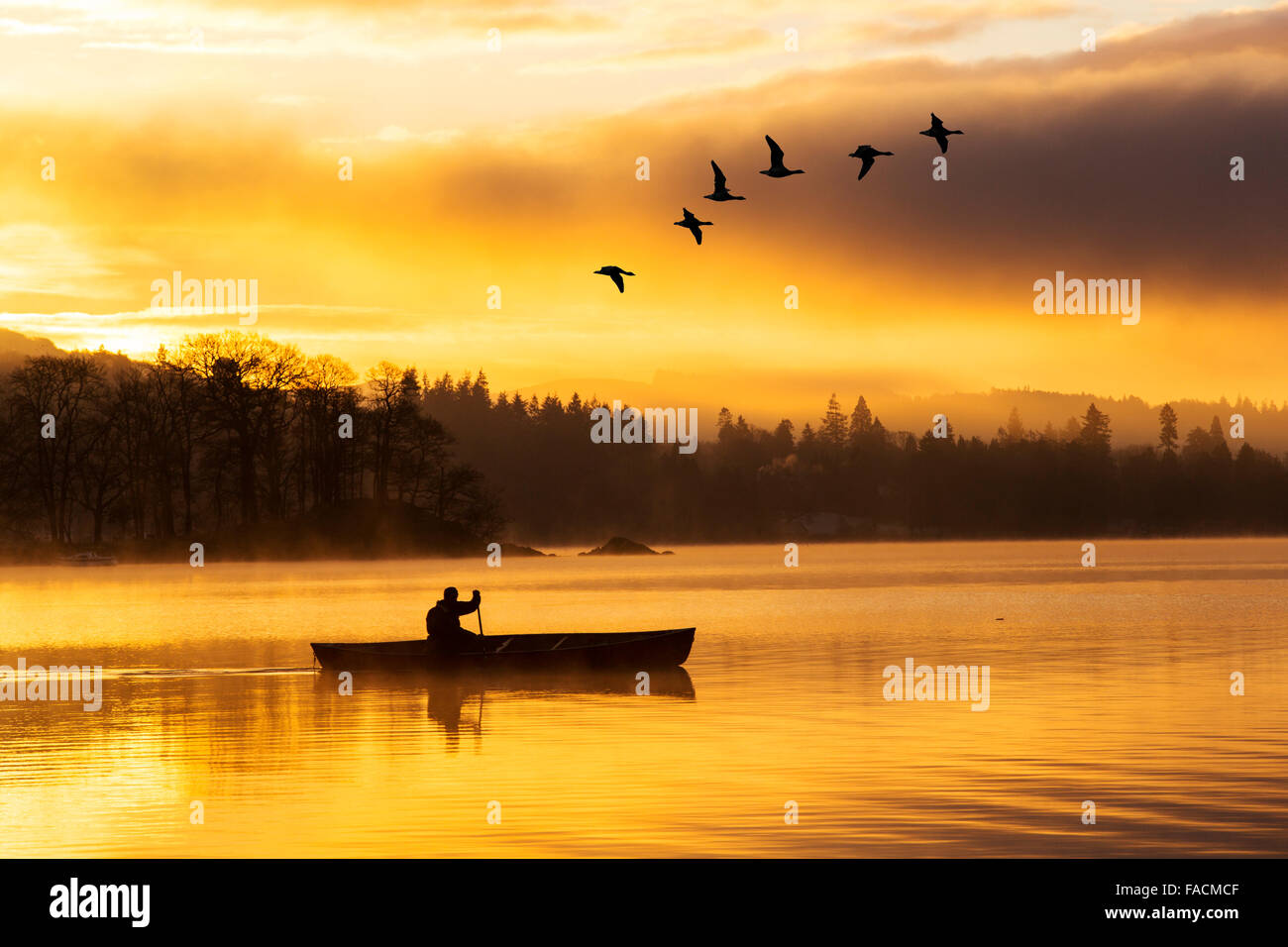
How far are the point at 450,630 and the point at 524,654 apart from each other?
2425mm

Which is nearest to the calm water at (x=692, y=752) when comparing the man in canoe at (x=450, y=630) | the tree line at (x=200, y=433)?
the man in canoe at (x=450, y=630)

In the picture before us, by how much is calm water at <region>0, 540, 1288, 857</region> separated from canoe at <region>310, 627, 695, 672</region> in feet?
2.49

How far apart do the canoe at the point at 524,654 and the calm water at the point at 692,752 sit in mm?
758

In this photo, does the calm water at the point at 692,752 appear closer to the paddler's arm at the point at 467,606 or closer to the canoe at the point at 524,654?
the canoe at the point at 524,654

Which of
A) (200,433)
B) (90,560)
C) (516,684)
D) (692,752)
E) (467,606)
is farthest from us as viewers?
(200,433)

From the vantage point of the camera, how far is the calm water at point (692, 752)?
69.1ft

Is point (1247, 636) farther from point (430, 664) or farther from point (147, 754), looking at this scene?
point (147, 754)

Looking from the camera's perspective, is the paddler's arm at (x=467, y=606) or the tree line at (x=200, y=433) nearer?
the paddler's arm at (x=467, y=606)

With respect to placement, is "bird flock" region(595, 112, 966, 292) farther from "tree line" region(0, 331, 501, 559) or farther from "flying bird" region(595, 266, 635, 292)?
"tree line" region(0, 331, 501, 559)

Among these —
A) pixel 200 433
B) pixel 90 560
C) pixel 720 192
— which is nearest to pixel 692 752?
pixel 720 192

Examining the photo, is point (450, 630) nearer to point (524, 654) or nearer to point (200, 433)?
point (524, 654)

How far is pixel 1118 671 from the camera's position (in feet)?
145

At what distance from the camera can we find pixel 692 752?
2925 cm
